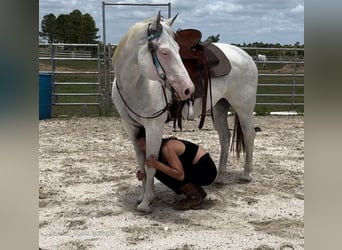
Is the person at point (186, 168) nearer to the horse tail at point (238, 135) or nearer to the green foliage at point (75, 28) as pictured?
the horse tail at point (238, 135)

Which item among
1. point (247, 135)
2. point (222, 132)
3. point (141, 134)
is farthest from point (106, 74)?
point (141, 134)

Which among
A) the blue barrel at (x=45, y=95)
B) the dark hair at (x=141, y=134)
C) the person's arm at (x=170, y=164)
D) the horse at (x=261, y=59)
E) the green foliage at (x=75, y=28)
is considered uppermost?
the green foliage at (x=75, y=28)

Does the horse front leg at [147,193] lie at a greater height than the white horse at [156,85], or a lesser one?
lesser

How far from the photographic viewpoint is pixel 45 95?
8.03 m

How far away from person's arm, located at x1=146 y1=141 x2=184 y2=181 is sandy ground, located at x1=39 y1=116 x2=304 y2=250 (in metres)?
0.35

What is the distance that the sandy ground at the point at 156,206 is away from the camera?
274 centimetres

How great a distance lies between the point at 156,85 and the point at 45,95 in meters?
5.39

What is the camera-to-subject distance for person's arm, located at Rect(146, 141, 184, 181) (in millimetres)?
3164

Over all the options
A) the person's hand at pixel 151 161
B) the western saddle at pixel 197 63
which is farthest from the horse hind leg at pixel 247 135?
the person's hand at pixel 151 161

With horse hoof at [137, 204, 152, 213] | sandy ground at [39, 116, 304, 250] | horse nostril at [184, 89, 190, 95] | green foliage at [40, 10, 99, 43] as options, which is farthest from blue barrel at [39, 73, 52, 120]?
green foliage at [40, 10, 99, 43]

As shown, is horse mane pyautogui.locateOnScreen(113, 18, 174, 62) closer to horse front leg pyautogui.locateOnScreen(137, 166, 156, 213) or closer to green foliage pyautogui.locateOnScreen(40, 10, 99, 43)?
horse front leg pyautogui.locateOnScreen(137, 166, 156, 213)

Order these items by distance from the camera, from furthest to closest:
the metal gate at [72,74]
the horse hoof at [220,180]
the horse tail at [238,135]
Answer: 1. the metal gate at [72,74]
2. the horse tail at [238,135]
3. the horse hoof at [220,180]
